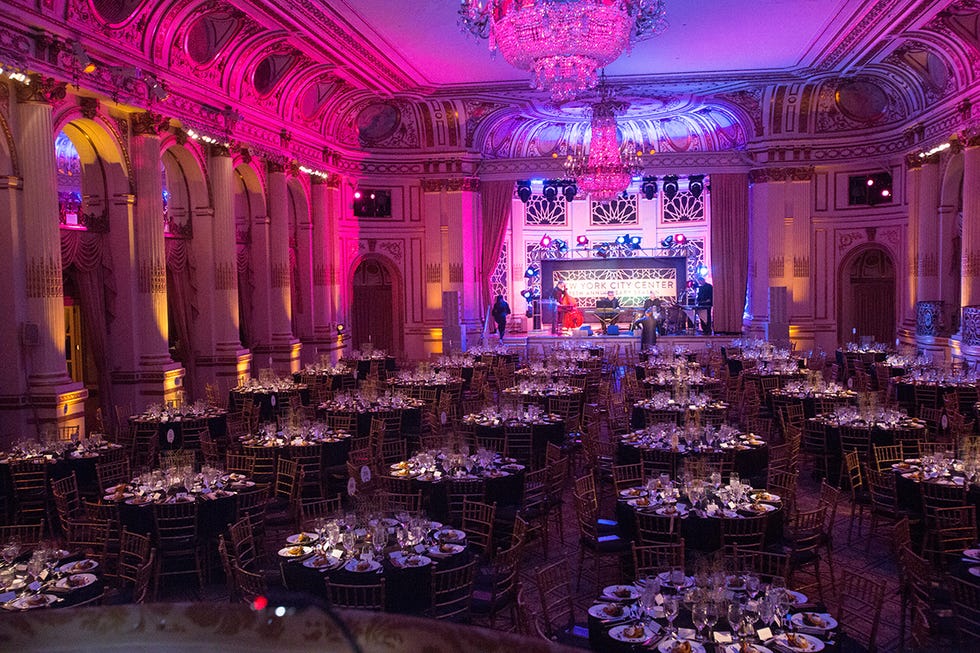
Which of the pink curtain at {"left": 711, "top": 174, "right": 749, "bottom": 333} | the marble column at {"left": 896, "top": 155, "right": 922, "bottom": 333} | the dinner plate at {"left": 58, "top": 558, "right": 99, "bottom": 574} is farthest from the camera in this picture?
the pink curtain at {"left": 711, "top": 174, "right": 749, "bottom": 333}

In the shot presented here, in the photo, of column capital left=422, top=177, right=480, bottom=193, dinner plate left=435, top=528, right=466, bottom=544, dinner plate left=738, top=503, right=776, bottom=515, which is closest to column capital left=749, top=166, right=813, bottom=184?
column capital left=422, top=177, right=480, bottom=193

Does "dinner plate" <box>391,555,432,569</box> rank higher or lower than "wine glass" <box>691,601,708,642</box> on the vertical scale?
lower

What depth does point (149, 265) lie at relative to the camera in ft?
41.6

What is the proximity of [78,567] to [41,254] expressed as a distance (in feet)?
20.4

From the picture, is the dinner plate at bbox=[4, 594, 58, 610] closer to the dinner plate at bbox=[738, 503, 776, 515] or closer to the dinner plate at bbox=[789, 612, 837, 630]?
the dinner plate at bbox=[789, 612, 837, 630]

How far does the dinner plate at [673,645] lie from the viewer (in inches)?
153

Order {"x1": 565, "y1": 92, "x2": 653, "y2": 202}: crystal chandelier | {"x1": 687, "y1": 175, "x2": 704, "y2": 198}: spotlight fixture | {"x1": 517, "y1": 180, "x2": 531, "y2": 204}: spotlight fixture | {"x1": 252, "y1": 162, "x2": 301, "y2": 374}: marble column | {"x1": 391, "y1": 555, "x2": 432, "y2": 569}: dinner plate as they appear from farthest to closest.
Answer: {"x1": 517, "y1": 180, "x2": 531, "y2": 204}: spotlight fixture
{"x1": 687, "y1": 175, "x2": 704, "y2": 198}: spotlight fixture
{"x1": 252, "y1": 162, "x2": 301, "y2": 374}: marble column
{"x1": 565, "y1": 92, "x2": 653, "y2": 202}: crystal chandelier
{"x1": 391, "y1": 555, "x2": 432, "y2": 569}: dinner plate

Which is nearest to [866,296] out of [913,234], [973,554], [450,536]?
[913,234]

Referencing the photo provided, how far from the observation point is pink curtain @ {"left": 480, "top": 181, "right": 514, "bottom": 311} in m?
23.1

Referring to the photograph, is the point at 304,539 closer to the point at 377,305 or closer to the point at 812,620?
the point at 812,620

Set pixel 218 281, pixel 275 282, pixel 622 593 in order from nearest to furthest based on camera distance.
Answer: pixel 622 593, pixel 218 281, pixel 275 282

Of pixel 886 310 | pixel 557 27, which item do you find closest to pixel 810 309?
pixel 886 310

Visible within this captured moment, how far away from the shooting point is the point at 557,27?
7.47 metres

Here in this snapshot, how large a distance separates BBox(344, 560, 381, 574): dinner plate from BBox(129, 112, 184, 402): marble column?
866cm
